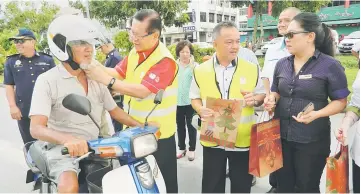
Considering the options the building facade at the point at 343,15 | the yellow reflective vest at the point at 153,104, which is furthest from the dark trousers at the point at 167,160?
the building facade at the point at 343,15

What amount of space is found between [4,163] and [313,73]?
12.7ft

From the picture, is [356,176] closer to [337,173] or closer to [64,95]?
[337,173]

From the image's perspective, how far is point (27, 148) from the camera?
2.24 meters

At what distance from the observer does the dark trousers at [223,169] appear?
2.43 m

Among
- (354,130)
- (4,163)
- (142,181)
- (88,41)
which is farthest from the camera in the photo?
(4,163)

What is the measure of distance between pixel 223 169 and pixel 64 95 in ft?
4.21

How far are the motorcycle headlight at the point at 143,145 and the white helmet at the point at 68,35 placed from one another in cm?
62

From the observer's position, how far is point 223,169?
246cm

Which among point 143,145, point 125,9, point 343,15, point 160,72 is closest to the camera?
point 143,145

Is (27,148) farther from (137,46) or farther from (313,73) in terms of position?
(313,73)

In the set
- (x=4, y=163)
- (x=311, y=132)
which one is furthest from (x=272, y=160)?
(x=4, y=163)

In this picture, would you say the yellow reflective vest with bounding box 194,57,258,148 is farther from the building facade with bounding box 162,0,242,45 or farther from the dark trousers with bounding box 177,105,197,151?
the building facade with bounding box 162,0,242,45

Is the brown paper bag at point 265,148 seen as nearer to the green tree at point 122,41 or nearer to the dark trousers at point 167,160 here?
the dark trousers at point 167,160

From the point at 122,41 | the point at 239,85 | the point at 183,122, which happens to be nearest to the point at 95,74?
the point at 239,85
